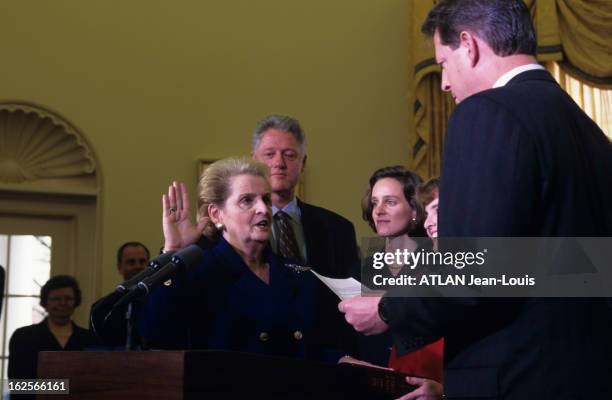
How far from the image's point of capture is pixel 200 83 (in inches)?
311

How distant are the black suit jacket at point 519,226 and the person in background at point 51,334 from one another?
4.34 meters

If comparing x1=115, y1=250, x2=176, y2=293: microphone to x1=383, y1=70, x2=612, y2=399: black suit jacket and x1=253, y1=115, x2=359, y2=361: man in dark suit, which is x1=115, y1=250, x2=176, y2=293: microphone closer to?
x1=383, y1=70, x2=612, y2=399: black suit jacket

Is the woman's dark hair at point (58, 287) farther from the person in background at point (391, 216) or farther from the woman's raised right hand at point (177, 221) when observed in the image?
the woman's raised right hand at point (177, 221)

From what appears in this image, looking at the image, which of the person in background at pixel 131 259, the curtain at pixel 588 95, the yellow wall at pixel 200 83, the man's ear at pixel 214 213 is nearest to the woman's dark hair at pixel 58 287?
the person in background at pixel 131 259

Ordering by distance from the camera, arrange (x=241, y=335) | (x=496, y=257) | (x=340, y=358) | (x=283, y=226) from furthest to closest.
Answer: (x=283, y=226), (x=340, y=358), (x=241, y=335), (x=496, y=257)

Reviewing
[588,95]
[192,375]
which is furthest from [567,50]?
[192,375]

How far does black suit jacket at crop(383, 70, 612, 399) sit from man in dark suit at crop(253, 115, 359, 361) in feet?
6.94

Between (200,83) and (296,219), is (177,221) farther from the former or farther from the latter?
(200,83)

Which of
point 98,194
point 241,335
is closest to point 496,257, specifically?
point 241,335

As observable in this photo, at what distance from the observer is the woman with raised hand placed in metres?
3.23

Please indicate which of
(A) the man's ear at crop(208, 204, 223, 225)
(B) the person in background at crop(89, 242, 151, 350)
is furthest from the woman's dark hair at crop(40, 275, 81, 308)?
(B) the person in background at crop(89, 242, 151, 350)

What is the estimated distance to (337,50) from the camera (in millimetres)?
8203

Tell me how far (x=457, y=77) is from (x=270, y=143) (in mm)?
2402

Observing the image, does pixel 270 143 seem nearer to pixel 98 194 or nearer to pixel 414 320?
pixel 414 320
